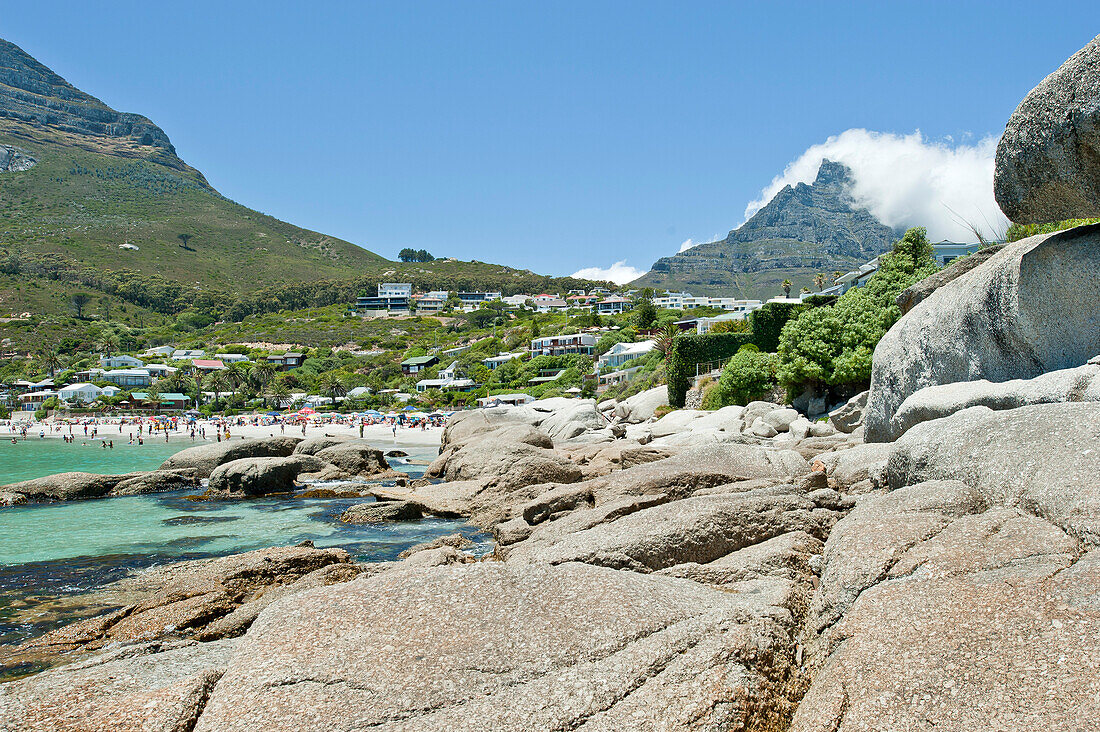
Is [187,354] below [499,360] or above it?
above

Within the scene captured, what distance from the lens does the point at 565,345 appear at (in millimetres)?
114250

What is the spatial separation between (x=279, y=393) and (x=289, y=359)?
2834 cm

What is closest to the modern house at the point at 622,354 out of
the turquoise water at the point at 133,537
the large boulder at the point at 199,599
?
the turquoise water at the point at 133,537

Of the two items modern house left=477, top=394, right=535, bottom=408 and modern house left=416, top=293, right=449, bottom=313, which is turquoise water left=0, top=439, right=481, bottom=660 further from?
modern house left=416, top=293, right=449, bottom=313

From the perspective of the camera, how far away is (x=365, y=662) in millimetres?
5410

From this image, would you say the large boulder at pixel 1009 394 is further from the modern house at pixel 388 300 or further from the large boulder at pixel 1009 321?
the modern house at pixel 388 300

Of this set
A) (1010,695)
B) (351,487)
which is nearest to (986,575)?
(1010,695)

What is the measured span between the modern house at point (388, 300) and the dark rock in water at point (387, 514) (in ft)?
515

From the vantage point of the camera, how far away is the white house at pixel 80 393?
94.8 metres

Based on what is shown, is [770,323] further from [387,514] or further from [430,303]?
[430,303]

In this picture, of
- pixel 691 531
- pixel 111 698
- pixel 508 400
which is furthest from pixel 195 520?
pixel 508 400

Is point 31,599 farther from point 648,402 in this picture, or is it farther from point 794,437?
point 648,402

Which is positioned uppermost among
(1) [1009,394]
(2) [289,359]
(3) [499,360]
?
(2) [289,359]

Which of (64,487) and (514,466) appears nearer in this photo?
(514,466)
